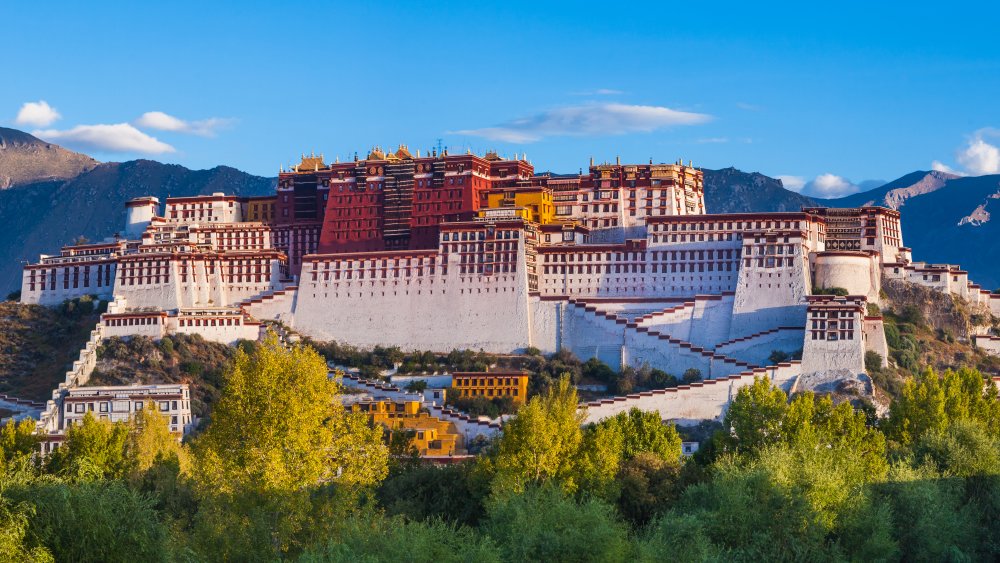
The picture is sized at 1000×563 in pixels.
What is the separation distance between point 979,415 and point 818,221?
28838 mm

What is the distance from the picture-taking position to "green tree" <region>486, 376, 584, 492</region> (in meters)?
72.8

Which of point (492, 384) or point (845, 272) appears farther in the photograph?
point (845, 272)

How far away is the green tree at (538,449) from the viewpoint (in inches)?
2864

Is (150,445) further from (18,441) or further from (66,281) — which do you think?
(66,281)

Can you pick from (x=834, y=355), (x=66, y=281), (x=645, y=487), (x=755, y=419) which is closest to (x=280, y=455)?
(x=645, y=487)

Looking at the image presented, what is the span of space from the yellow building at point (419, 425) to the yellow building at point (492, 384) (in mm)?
3922

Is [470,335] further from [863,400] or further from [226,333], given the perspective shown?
[863,400]

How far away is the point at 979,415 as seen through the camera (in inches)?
3521

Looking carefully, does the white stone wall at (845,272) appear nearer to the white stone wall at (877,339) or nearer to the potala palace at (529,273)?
the potala palace at (529,273)

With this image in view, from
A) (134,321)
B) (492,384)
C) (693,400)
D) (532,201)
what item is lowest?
(693,400)

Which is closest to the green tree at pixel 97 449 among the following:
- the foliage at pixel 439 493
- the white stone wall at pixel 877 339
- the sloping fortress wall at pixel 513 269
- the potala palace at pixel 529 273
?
the foliage at pixel 439 493

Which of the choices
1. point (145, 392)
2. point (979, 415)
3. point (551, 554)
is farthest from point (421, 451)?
point (551, 554)

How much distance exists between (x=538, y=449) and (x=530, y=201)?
48842 mm

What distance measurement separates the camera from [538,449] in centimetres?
7344
